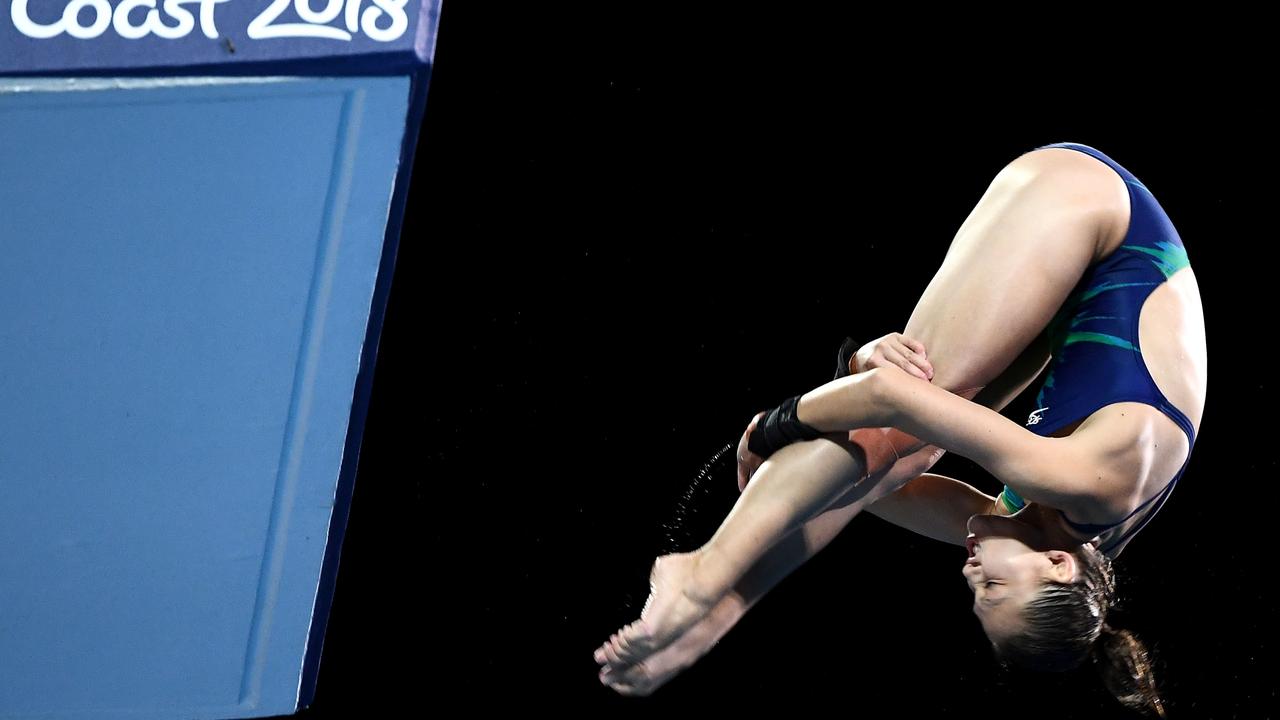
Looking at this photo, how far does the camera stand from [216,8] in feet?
9.43

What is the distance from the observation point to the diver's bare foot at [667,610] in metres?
2.03

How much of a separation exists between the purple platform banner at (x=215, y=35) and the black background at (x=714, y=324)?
345 mm

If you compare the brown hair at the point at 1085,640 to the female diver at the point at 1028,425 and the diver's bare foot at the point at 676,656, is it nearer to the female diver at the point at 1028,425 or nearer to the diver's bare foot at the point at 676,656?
the female diver at the point at 1028,425

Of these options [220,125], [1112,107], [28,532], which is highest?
[1112,107]

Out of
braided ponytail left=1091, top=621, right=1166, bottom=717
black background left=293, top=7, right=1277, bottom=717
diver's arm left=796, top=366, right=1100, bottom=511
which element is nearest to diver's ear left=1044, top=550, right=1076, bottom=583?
diver's arm left=796, top=366, right=1100, bottom=511

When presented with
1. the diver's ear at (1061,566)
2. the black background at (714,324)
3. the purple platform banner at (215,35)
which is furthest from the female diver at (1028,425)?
the purple platform banner at (215,35)

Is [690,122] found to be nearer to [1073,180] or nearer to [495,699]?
[1073,180]

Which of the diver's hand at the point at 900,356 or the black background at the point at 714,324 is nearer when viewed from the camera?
the diver's hand at the point at 900,356

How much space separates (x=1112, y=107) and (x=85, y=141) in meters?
2.18

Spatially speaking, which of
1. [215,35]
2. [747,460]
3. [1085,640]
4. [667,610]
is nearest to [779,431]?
[747,460]

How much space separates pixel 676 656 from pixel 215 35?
1719mm

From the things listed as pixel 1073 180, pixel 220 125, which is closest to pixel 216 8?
pixel 220 125

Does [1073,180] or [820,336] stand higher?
[1073,180]

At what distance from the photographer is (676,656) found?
2086 millimetres
